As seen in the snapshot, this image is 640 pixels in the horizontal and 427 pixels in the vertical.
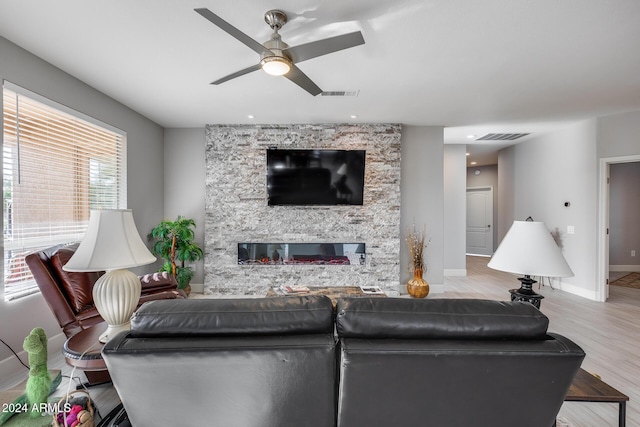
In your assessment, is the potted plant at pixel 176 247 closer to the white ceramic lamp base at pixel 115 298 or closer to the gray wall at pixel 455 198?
the white ceramic lamp base at pixel 115 298

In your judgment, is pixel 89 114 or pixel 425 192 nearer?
pixel 89 114

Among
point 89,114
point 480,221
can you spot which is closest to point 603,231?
point 480,221

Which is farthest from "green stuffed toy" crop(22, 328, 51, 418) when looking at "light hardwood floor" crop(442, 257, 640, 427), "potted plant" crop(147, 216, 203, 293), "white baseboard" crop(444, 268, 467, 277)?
"white baseboard" crop(444, 268, 467, 277)

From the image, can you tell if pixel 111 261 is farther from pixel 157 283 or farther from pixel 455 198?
pixel 455 198

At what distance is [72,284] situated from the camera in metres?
2.27

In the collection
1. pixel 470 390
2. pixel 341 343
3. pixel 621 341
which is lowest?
pixel 621 341

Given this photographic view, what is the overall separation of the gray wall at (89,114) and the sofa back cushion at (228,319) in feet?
7.62

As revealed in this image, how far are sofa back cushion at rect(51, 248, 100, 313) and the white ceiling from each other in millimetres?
1739

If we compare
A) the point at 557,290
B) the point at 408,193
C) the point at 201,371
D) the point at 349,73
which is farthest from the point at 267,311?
the point at 557,290

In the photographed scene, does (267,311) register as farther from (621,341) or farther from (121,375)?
(621,341)

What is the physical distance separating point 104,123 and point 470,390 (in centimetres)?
435

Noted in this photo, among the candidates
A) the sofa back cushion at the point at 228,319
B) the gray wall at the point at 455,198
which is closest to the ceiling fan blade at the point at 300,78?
the sofa back cushion at the point at 228,319

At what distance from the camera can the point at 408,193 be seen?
15.9 ft

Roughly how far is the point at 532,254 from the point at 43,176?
397cm
